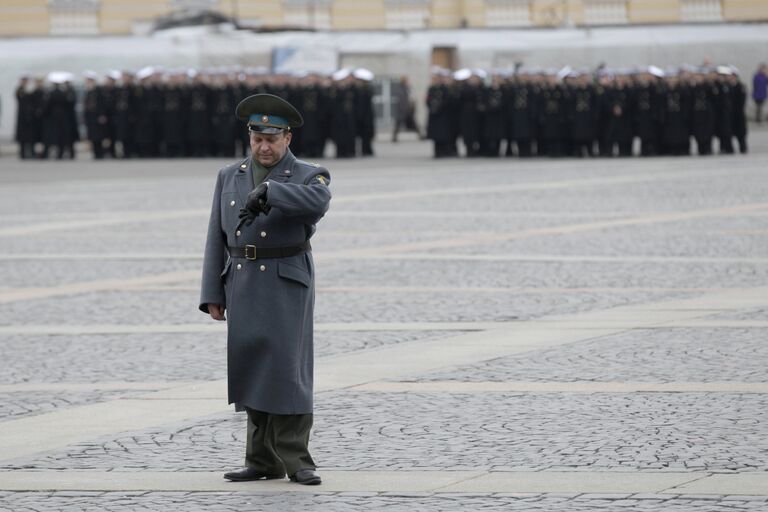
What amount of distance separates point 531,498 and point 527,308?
206 inches

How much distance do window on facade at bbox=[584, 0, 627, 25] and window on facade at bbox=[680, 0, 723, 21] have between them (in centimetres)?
147

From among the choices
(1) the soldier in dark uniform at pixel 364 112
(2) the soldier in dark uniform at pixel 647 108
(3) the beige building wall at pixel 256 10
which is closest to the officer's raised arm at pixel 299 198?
(2) the soldier in dark uniform at pixel 647 108

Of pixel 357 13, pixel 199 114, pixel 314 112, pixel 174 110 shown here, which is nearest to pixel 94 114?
pixel 174 110

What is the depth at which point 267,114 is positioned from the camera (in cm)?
685

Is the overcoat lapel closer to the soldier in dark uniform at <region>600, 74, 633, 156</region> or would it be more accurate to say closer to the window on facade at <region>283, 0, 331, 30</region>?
the soldier in dark uniform at <region>600, 74, 633, 156</region>

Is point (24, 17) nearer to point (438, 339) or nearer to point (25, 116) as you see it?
point (25, 116)

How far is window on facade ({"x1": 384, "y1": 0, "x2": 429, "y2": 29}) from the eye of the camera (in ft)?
151

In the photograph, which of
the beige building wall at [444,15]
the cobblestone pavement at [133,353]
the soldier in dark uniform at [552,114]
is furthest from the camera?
the beige building wall at [444,15]

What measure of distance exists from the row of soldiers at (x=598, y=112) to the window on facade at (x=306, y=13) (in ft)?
44.6

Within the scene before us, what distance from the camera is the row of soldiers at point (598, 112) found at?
103 ft

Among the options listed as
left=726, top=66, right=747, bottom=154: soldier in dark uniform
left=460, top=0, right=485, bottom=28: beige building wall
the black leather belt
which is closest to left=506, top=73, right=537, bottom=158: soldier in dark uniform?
left=726, top=66, right=747, bottom=154: soldier in dark uniform

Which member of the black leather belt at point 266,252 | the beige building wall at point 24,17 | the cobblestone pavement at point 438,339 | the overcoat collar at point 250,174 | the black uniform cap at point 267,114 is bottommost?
the cobblestone pavement at point 438,339

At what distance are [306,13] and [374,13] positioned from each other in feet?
5.55

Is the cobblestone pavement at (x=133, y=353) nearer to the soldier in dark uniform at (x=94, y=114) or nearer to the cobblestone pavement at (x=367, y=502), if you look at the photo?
the cobblestone pavement at (x=367, y=502)
